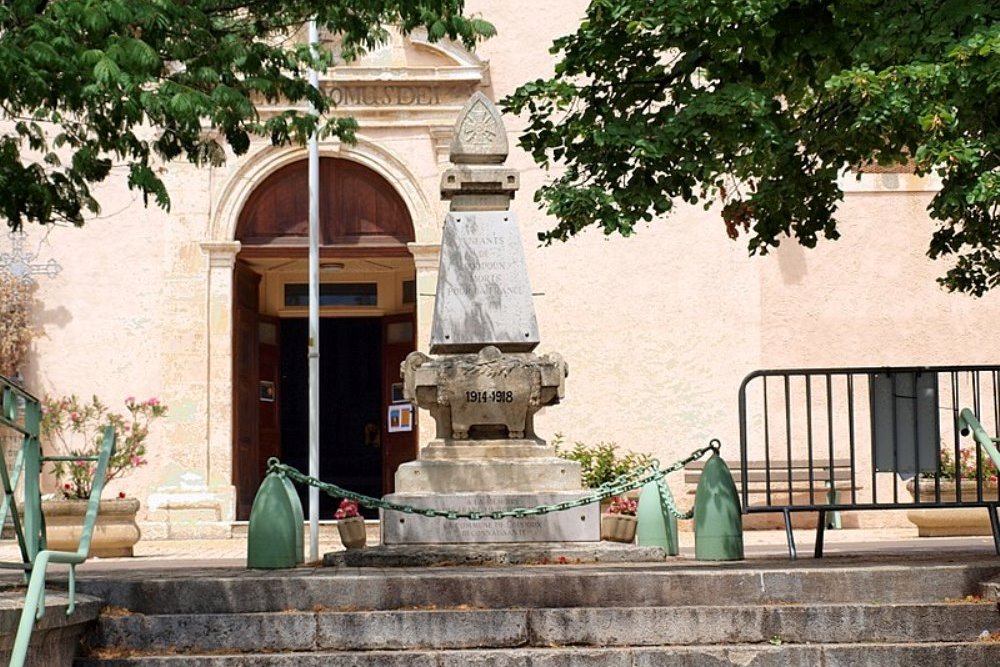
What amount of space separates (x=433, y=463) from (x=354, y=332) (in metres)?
15.2

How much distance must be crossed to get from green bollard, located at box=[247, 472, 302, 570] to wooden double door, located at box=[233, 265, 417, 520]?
1130 cm

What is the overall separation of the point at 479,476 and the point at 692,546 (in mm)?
6415

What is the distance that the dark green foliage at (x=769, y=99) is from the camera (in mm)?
8672

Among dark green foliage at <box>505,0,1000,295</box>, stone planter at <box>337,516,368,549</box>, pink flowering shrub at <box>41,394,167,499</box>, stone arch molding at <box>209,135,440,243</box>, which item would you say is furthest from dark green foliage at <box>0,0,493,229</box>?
stone arch molding at <box>209,135,440,243</box>

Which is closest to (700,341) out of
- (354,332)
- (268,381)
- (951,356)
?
(951,356)

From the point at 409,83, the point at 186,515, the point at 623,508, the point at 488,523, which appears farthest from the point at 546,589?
the point at 409,83

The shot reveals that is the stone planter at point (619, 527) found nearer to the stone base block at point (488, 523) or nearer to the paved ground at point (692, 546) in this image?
the paved ground at point (692, 546)

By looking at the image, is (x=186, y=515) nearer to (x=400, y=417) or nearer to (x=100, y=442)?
(x=100, y=442)

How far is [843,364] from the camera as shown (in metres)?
20.3

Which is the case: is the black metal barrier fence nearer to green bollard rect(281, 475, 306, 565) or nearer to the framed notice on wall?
green bollard rect(281, 475, 306, 565)

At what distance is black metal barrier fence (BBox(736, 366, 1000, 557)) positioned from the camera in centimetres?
1036

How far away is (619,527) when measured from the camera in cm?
1520

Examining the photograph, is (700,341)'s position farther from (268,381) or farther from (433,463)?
(433,463)

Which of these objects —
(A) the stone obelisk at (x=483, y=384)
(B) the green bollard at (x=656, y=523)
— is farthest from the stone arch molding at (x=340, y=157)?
(A) the stone obelisk at (x=483, y=384)
